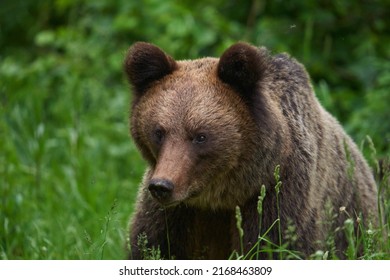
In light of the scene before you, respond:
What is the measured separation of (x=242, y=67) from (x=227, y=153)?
494mm

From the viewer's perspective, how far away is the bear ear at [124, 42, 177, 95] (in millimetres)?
4723

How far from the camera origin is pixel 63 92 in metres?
9.01

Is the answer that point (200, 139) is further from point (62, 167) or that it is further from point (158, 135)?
point (62, 167)

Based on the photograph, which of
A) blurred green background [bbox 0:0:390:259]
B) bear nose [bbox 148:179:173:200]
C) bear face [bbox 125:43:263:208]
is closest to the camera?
bear nose [bbox 148:179:173:200]

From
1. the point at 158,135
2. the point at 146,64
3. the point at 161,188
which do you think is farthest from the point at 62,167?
the point at 161,188

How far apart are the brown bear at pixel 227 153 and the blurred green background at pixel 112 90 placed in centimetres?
124

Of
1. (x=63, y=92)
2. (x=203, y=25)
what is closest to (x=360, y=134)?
(x=203, y=25)

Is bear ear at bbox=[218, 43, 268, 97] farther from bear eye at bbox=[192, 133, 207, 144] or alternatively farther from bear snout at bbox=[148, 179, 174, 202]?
bear snout at bbox=[148, 179, 174, 202]

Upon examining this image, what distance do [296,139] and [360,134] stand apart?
265 centimetres

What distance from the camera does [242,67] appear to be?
14.9ft

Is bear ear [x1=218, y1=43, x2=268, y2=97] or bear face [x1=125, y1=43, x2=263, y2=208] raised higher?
bear ear [x1=218, y1=43, x2=268, y2=97]

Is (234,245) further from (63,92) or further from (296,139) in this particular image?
(63,92)

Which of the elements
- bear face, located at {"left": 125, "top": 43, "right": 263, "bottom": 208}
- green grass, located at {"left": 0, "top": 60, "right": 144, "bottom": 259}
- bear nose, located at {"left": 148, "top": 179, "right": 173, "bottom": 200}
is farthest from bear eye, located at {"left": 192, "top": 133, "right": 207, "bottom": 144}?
green grass, located at {"left": 0, "top": 60, "right": 144, "bottom": 259}

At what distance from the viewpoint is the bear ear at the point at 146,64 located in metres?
4.72
